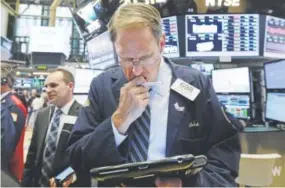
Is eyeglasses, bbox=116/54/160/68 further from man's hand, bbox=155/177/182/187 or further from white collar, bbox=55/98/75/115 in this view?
white collar, bbox=55/98/75/115

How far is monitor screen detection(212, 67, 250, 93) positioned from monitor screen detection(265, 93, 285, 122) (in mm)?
1093

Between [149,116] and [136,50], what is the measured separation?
0.23 meters

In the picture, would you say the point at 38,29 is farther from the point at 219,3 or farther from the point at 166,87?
the point at 166,87

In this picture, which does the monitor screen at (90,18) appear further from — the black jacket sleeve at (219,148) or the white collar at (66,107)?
the black jacket sleeve at (219,148)

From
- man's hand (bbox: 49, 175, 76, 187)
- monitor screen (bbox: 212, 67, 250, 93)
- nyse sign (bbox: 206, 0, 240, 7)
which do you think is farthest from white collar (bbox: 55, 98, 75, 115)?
nyse sign (bbox: 206, 0, 240, 7)

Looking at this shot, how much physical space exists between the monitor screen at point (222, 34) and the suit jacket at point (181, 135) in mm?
4595

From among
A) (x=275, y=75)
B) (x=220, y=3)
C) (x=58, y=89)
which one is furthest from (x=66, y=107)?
(x=220, y=3)

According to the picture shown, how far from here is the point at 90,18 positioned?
642cm

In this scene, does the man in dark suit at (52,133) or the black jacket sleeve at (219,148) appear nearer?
the black jacket sleeve at (219,148)

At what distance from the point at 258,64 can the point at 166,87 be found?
532cm

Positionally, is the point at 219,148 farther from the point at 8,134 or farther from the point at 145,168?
the point at 8,134

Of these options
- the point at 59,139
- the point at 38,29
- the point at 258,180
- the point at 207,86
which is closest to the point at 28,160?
the point at 59,139

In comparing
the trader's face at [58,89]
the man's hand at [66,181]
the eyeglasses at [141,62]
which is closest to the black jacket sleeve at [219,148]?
the eyeglasses at [141,62]

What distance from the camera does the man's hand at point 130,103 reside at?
941 millimetres
